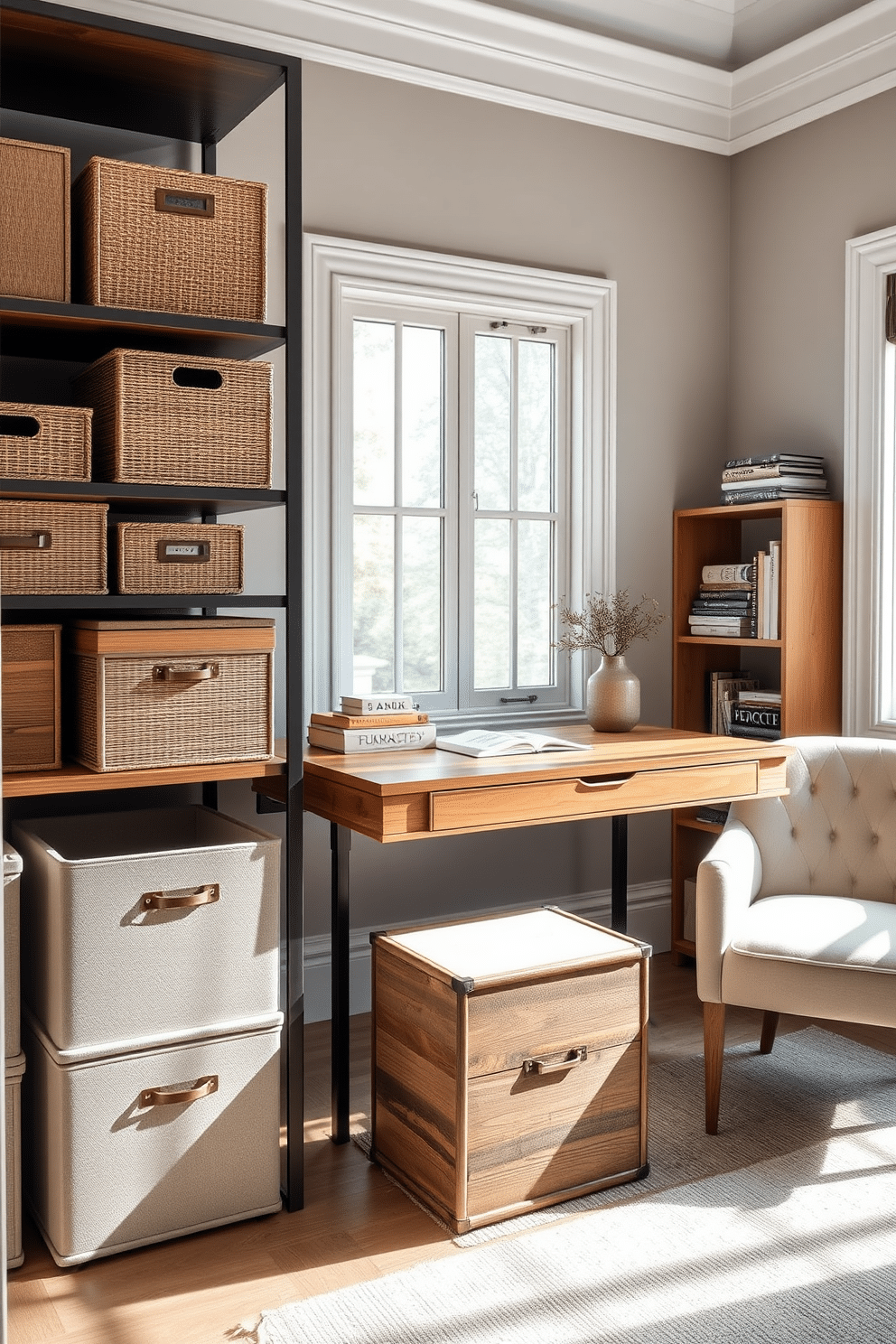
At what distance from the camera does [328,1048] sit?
118 inches

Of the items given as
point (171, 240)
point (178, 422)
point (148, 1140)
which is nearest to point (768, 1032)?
point (148, 1140)

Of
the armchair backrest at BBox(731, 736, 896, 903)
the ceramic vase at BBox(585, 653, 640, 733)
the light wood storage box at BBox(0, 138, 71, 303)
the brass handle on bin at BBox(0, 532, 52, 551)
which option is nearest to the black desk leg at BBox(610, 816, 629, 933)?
the ceramic vase at BBox(585, 653, 640, 733)

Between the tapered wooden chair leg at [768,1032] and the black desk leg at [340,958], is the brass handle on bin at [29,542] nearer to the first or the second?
the black desk leg at [340,958]

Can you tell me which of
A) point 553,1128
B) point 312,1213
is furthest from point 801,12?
point 312,1213

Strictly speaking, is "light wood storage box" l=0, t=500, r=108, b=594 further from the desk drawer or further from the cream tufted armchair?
the cream tufted armchair

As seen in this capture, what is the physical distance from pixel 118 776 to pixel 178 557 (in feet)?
1.35

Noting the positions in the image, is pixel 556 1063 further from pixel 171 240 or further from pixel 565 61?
pixel 565 61

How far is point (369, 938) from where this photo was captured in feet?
10.3

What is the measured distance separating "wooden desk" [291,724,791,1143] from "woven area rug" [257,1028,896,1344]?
1.92ft

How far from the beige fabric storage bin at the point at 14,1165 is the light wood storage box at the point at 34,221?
1.34 meters

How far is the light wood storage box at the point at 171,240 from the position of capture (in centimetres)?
205

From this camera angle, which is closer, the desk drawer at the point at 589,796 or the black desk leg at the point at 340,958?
the desk drawer at the point at 589,796

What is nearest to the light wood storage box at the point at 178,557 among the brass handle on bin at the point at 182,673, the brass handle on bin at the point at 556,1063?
the brass handle on bin at the point at 182,673

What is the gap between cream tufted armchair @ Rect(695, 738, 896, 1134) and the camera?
7.80ft
